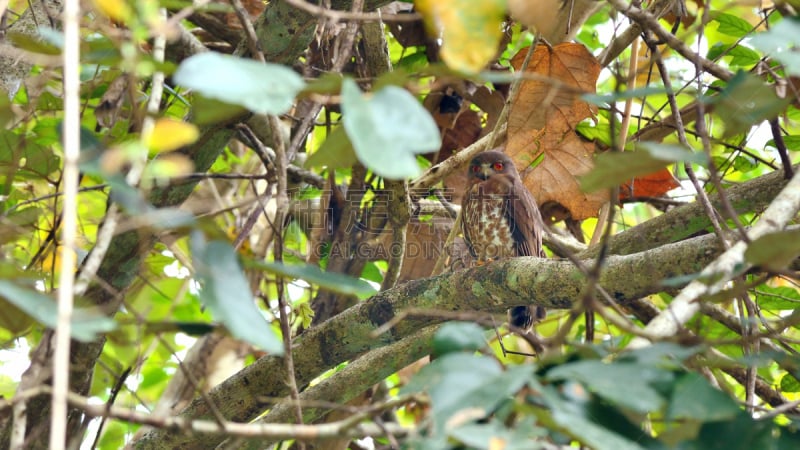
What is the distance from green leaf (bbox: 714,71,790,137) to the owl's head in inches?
105

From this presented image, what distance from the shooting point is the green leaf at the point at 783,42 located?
4.58 feet

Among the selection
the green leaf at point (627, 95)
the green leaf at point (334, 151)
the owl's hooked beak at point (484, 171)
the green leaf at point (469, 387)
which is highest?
the owl's hooked beak at point (484, 171)

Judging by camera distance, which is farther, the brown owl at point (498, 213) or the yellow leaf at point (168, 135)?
the brown owl at point (498, 213)

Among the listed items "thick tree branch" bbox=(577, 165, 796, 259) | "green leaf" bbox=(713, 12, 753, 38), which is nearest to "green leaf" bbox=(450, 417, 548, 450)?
"thick tree branch" bbox=(577, 165, 796, 259)

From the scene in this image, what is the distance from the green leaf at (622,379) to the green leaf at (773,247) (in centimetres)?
36

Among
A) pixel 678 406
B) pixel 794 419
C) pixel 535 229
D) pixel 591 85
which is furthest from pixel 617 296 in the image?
pixel 535 229

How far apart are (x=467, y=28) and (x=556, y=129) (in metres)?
2.60

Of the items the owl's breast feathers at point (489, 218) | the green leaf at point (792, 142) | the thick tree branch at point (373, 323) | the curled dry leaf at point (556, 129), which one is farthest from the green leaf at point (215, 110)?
the owl's breast feathers at point (489, 218)

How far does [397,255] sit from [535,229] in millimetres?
982

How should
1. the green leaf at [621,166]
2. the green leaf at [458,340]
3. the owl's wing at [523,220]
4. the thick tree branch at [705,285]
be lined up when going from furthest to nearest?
the owl's wing at [523,220] < the thick tree branch at [705,285] < the green leaf at [621,166] < the green leaf at [458,340]

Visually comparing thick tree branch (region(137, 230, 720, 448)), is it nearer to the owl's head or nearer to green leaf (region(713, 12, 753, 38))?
the owl's head

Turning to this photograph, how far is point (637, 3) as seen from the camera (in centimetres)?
307

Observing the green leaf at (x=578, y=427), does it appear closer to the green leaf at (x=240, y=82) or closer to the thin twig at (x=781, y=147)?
the green leaf at (x=240, y=82)

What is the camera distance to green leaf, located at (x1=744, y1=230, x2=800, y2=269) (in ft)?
5.07
